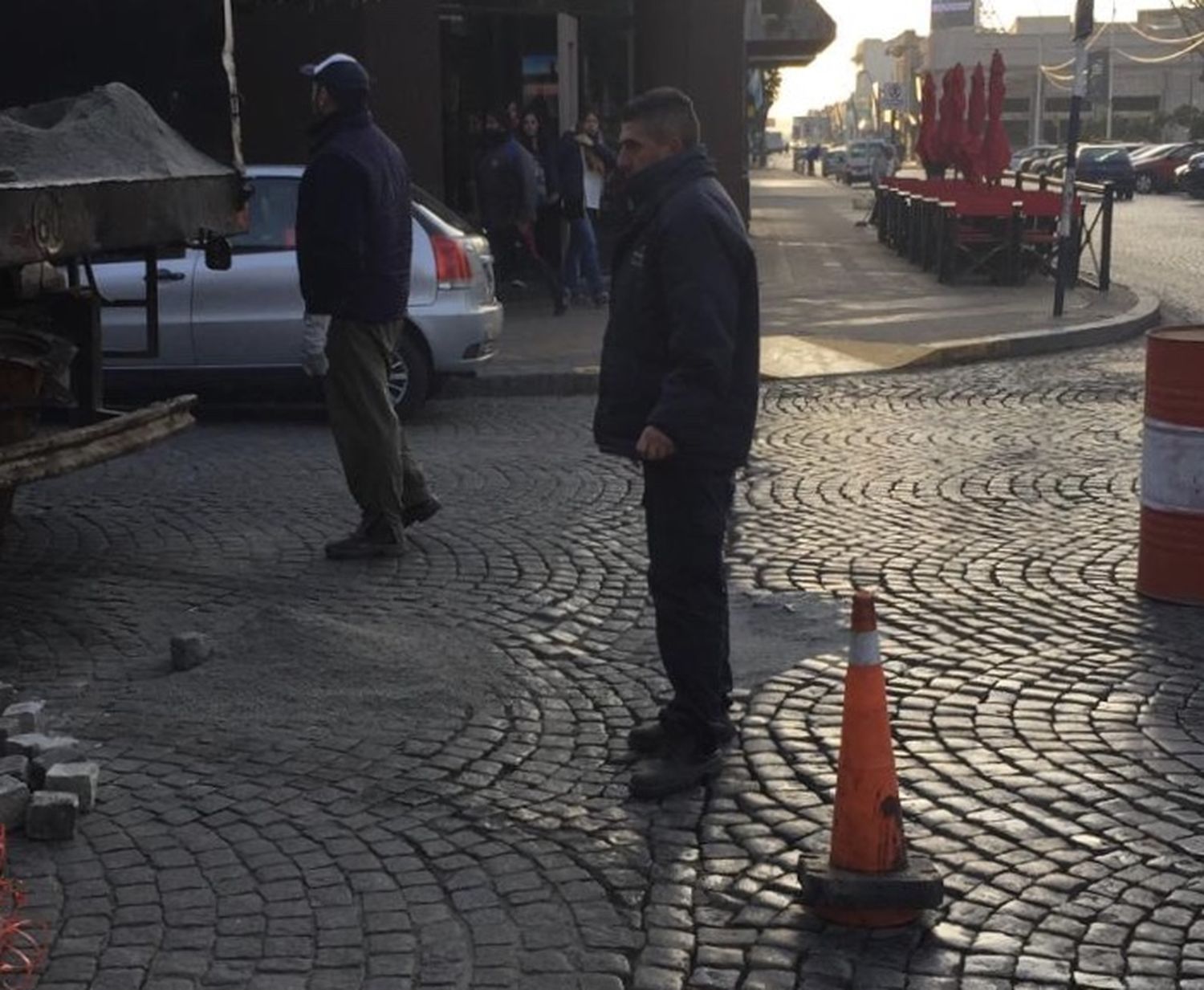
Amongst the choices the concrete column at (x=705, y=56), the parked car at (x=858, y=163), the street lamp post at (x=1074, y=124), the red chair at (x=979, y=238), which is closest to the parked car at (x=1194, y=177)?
the parked car at (x=858, y=163)

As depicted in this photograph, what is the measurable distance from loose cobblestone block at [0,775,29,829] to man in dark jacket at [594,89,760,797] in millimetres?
1599

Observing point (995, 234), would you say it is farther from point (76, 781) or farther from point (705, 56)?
point (76, 781)

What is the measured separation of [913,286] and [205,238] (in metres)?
13.2

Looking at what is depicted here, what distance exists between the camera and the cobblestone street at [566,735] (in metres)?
4.23

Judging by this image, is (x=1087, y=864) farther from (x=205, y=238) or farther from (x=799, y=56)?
(x=799, y=56)

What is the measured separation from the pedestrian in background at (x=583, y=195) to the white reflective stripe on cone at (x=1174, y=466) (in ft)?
35.2

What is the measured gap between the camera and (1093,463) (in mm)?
10008

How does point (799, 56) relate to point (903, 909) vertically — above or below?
above

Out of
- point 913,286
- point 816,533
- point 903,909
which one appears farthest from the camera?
point 913,286

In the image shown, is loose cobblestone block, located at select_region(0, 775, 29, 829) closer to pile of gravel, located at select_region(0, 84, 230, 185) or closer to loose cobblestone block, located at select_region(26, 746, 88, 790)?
loose cobblestone block, located at select_region(26, 746, 88, 790)

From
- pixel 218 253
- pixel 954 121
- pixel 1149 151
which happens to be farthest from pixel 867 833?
pixel 1149 151

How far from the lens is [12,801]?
483 centimetres

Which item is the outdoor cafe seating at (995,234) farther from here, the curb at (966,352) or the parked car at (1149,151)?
the parked car at (1149,151)

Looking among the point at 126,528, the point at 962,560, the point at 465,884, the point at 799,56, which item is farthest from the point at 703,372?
the point at 799,56
